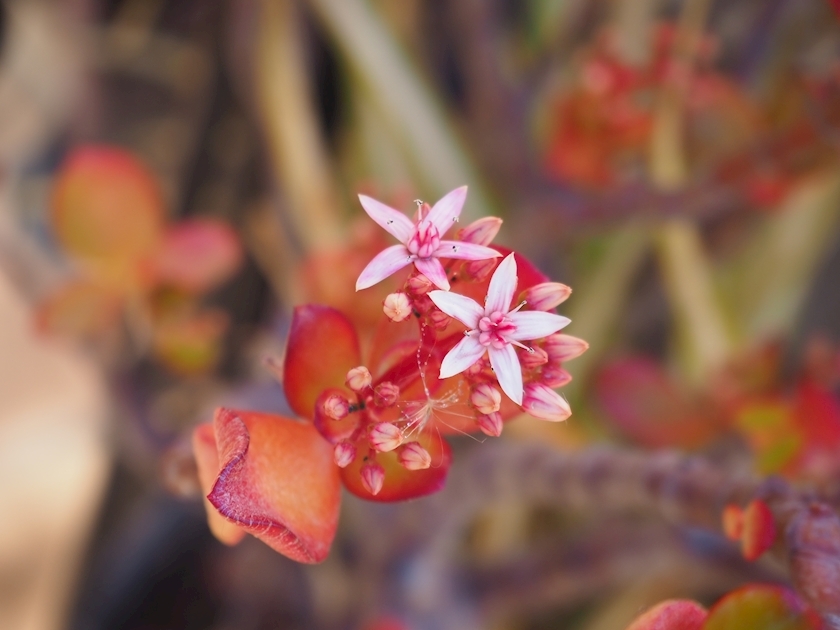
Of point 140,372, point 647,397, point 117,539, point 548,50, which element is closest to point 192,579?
point 117,539

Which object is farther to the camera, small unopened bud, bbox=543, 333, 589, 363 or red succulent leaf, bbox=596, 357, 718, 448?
red succulent leaf, bbox=596, 357, 718, 448

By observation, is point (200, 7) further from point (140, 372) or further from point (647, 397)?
point (647, 397)

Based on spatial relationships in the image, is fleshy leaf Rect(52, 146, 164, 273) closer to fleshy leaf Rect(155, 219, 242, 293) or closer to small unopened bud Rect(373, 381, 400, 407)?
fleshy leaf Rect(155, 219, 242, 293)

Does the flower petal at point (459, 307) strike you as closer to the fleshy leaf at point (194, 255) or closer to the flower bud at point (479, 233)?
the flower bud at point (479, 233)

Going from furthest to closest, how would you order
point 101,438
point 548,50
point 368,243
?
point 101,438
point 548,50
point 368,243

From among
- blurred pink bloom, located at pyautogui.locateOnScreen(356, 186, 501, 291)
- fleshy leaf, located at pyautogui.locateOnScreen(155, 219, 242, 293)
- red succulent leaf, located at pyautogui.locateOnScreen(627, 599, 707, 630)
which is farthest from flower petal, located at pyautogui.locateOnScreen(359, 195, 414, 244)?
fleshy leaf, located at pyautogui.locateOnScreen(155, 219, 242, 293)

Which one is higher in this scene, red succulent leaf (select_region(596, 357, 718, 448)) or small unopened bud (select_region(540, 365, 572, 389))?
red succulent leaf (select_region(596, 357, 718, 448))
